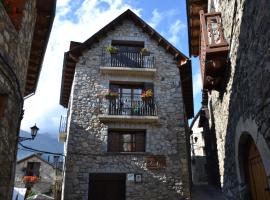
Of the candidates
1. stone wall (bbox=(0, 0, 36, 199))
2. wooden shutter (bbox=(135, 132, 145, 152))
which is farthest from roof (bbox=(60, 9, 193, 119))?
stone wall (bbox=(0, 0, 36, 199))

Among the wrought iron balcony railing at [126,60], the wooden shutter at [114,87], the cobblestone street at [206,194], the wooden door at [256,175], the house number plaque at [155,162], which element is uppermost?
the wrought iron balcony railing at [126,60]

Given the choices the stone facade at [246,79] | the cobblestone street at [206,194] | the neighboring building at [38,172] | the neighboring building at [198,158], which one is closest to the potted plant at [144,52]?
the cobblestone street at [206,194]

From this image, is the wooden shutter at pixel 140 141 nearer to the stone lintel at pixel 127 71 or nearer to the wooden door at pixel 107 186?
the wooden door at pixel 107 186

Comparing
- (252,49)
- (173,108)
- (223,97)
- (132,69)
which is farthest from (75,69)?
(252,49)

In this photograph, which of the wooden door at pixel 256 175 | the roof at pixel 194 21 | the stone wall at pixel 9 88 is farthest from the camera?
the roof at pixel 194 21

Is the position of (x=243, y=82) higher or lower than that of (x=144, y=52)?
lower

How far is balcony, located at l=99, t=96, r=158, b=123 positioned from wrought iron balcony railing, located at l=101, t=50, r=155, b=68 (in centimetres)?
169

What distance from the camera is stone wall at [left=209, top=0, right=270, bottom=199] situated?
3866mm

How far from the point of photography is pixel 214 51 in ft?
21.2

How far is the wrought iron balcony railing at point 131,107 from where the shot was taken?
13.0m

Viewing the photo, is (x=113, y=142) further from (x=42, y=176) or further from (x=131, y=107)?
(x=42, y=176)

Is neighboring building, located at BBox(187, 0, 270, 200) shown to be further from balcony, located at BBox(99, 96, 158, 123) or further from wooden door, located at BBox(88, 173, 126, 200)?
wooden door, located at BBox(88, 173, 126, 200)

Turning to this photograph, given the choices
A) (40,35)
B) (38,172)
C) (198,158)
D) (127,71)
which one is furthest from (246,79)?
(38,172)

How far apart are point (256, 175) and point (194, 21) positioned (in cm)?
584
